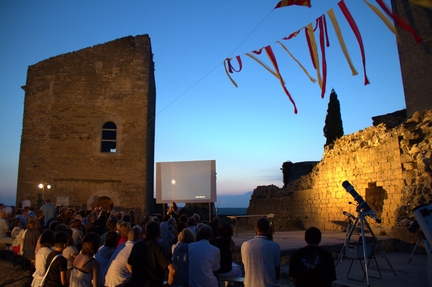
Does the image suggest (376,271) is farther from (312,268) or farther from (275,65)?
(275,65)

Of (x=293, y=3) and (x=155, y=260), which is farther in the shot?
(x=293, y=3)

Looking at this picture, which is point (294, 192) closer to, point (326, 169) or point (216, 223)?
point (326, 169)

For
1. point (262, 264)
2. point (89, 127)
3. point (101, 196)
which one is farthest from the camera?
point (89, 127)

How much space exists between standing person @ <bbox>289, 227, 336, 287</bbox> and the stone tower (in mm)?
14903

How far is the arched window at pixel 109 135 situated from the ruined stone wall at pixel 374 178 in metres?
7.57

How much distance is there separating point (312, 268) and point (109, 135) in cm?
1133

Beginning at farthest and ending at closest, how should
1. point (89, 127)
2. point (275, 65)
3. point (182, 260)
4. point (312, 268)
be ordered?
point (89, 127) → point (275, 65) → point (182, 260) → point (312, 268)

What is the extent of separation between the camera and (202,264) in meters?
3.62

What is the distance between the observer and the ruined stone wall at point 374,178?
779 centimetres

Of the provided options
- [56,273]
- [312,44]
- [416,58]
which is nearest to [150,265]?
[56,273]

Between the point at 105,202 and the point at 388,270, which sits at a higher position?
the point at 105,202

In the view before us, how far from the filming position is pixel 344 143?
38.0ft

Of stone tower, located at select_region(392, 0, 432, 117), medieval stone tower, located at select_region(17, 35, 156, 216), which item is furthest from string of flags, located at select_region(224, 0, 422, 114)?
stone tower, located at select_region(392, 0, 432, 117)

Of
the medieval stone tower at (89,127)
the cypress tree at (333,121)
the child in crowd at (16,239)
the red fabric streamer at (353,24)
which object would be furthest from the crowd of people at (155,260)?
the cypress tree at (333,121)
